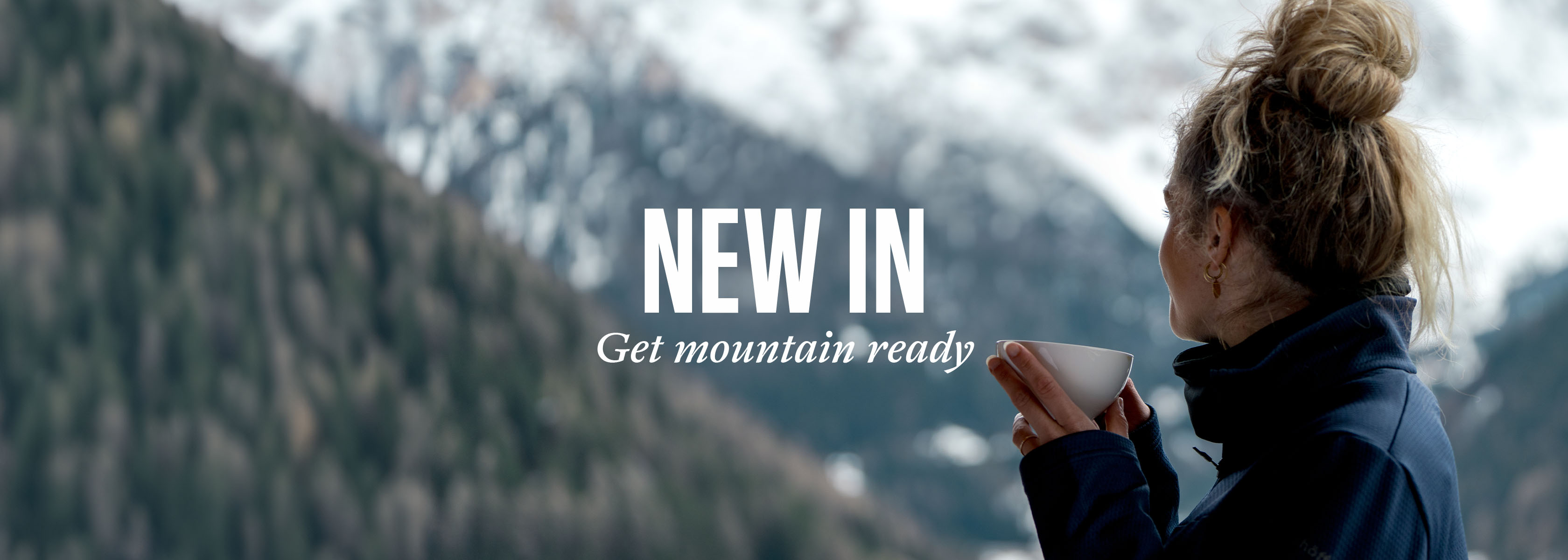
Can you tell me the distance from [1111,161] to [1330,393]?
8122cm

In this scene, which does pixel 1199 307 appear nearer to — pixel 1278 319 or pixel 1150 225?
pixel 1278 319

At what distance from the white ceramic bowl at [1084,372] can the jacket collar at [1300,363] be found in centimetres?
9

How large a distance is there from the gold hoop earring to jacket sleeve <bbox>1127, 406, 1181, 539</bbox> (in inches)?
6.1

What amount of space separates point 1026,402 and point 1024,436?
5 cm

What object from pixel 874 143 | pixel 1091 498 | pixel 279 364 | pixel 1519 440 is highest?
pixel 874 143

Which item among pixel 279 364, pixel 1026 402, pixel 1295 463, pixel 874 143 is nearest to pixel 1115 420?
pixel 1026 402

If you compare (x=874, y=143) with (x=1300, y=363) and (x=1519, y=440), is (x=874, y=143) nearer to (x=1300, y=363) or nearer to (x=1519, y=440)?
(x=1519, y=440)

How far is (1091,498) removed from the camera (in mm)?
727

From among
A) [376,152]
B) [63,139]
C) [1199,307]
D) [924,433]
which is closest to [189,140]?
[63,139]

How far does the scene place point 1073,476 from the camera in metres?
0.74

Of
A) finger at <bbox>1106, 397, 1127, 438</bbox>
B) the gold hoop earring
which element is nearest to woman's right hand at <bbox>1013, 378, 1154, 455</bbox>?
finger at <bbox>1106, 397, 1127, 438</bbox>

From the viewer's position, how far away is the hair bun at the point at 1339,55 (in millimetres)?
696

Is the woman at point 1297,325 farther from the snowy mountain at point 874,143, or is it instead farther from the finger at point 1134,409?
the snowy mountain at point 874,143

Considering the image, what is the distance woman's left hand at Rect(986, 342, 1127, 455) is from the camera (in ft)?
2.55
